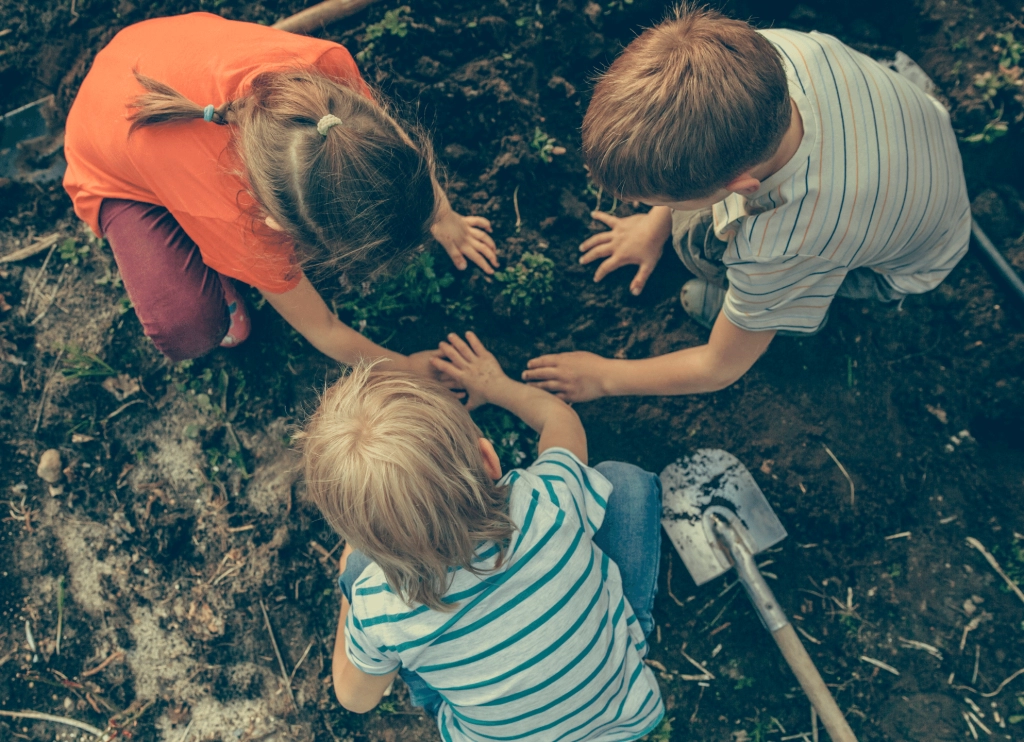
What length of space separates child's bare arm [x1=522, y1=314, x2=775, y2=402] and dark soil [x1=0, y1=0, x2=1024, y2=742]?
114mm

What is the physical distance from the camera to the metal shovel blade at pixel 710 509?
7.50 ft

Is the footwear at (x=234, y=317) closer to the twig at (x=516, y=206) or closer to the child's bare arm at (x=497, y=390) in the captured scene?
the child's bare arm at (x=497, y=390)

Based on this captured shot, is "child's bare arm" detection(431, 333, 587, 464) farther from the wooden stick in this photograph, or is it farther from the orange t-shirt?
the wooden stick

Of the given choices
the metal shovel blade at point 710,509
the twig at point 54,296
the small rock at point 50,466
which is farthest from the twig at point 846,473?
the twig at point 54,296

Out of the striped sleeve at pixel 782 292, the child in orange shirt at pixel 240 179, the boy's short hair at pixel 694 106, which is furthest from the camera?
the striped sleeve at pixel 782 292

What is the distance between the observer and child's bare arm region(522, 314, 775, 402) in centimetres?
202

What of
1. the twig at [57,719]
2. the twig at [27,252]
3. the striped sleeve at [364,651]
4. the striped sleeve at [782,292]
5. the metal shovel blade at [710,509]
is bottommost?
the twig at [57,719]

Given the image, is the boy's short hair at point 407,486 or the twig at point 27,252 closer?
the boy's short hair at point 407,486

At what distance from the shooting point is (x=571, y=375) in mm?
2320

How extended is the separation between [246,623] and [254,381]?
2.95 ft

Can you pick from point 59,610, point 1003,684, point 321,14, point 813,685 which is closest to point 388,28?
point 321,14

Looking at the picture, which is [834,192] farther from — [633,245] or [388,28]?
[388,28]

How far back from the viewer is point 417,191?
1640 millimetres

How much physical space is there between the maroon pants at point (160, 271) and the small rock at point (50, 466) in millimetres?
677
